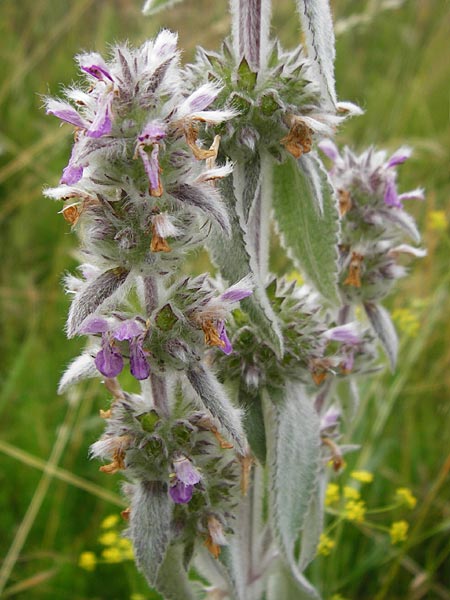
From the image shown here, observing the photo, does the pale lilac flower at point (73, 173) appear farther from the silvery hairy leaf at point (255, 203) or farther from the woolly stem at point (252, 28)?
the woolly stem at point (252, 28)

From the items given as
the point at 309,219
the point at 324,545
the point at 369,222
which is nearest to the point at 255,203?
the point at 309,219

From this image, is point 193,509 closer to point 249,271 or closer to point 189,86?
point 249,271

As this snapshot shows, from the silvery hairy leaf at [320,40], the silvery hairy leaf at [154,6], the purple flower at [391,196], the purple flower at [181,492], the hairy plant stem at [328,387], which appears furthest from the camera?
the hairy plant stem at [328,387]

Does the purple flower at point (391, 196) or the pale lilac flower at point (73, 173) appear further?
the purple flower at point (391, 196)

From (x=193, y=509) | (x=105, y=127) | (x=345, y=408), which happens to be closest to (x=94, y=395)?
(x=345, y=408)

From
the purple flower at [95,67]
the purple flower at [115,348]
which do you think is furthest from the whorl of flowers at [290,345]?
the purple flower at [95,67]

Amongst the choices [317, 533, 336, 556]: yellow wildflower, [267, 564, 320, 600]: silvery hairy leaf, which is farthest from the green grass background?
[267, 564, 320, 600]: silvery hairy leaf

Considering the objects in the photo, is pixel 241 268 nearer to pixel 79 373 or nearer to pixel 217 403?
pixel 217 403
